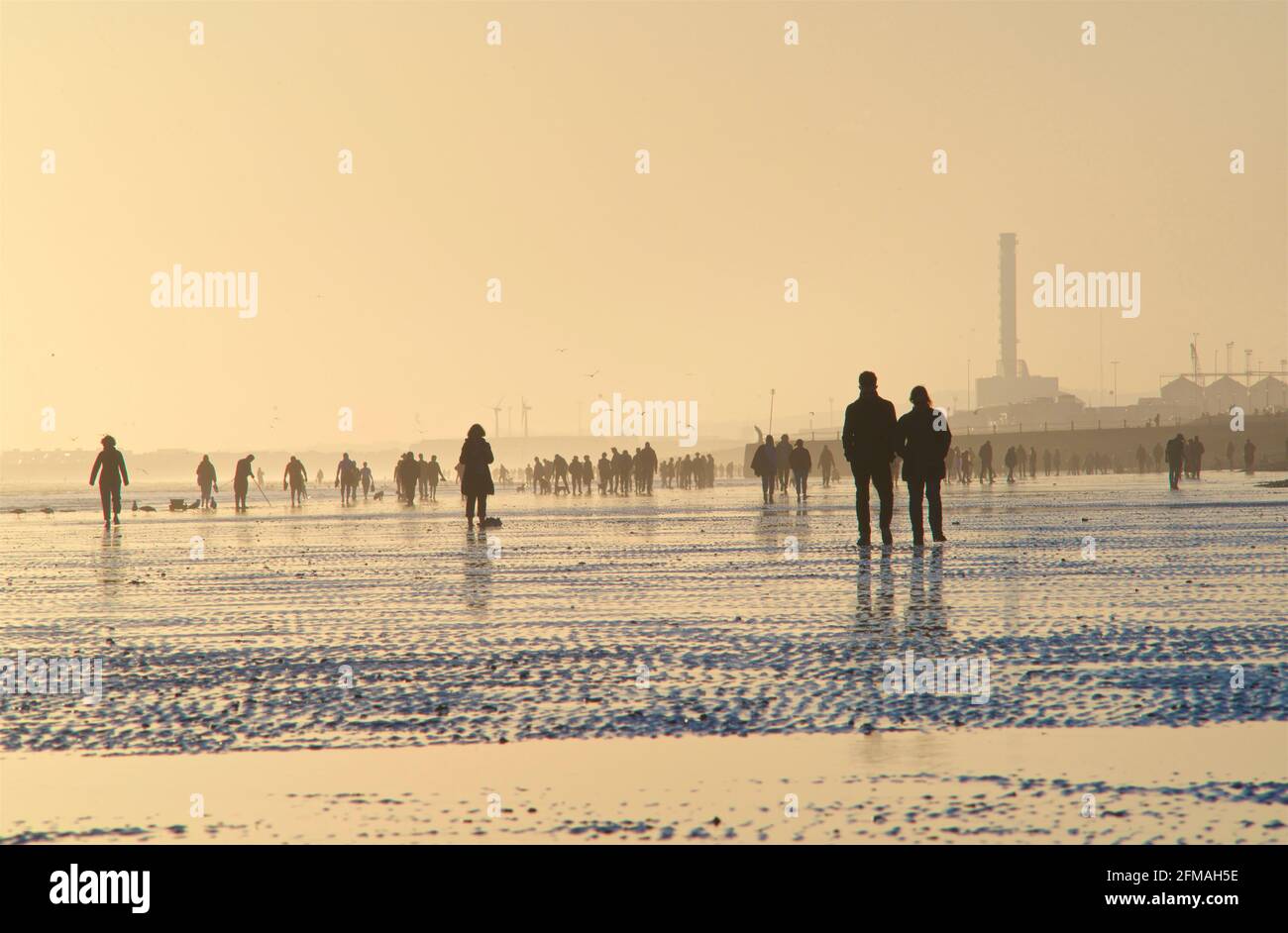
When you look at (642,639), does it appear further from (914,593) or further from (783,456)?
(783,456)

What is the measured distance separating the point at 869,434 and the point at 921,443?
85 cm

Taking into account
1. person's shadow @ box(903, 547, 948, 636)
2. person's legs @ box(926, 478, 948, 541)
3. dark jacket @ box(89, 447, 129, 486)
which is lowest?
person's shadow @ box(903, 547, 948, 636)

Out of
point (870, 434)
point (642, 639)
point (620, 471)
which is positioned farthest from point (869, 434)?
point (620, 471)

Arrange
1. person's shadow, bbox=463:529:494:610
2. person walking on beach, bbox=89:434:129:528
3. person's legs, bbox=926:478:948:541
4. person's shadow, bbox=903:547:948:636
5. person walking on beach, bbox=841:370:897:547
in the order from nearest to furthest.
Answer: person's shadow, bbox=903:547:948:636 → person's shadow, bbox=463:529:494:610 → person walking on beach, bbox=841:370:897:547 → person's legs, bbox=926:478:948:541 → person walking on beach, bbox=89:434:129:528

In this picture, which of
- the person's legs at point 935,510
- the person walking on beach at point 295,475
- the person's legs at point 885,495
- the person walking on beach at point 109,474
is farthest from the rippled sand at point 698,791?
the person walking on beach at point 295,475

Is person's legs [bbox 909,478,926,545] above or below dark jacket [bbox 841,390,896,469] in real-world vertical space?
below

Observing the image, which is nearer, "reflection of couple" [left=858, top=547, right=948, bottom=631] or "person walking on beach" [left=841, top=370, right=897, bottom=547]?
"reflection of couple" [left=858, top=547, right=948, bottom=631]

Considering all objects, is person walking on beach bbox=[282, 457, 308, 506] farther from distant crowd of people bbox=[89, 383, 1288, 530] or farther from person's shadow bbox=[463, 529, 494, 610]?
person's shadow bbox=[463, 529, 494, 610]

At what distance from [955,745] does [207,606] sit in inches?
332

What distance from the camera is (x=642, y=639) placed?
9.77 metres

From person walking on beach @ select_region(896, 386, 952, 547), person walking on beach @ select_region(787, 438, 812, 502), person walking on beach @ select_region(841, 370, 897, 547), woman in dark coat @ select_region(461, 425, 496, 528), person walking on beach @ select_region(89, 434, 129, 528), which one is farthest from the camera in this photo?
person walking on beach @ select_region(787, 438, 812, 502)

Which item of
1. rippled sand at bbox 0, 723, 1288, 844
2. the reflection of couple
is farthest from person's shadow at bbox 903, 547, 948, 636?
rippled sand at bbox 0, 723, 1288, 844

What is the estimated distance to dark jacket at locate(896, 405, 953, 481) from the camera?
18516 mm
